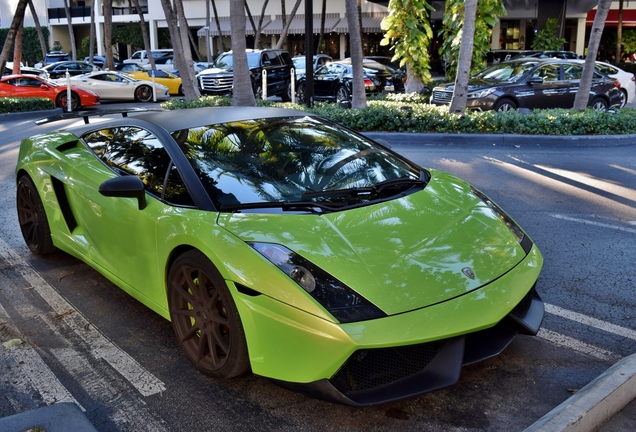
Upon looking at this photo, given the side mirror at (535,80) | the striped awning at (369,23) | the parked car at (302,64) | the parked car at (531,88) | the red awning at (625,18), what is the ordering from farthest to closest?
the striped awning at (369,23) → the red awning at (625,18) → the parked car at (302,64) → the side mirror at (535,80) → the parked car at (531,88)

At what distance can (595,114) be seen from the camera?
12.1m

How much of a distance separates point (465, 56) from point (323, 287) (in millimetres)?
10230

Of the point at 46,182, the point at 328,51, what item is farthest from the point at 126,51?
the point at 46,182

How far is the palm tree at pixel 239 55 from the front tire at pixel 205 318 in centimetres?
1126

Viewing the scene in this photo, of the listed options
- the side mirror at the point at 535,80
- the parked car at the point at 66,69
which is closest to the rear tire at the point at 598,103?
the side mirror at the point at 535,80

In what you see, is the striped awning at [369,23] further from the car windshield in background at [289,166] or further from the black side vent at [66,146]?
the car windshield in background at [289,166]

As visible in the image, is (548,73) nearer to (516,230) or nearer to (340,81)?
(340,81)

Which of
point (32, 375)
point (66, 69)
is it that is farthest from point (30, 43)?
point (32, 375)

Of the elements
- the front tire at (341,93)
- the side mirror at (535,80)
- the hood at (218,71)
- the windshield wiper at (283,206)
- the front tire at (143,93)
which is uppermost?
the windshield wiper at (283,206)

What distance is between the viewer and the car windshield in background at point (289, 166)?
12.9 feet

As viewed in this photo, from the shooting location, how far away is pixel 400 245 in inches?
139

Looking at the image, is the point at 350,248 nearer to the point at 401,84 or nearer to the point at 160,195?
the point at 160,195

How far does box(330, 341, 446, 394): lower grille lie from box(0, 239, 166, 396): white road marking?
1.13 meters

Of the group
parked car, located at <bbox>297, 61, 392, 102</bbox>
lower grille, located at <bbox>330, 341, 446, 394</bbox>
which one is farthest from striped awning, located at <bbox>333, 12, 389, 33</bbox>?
lower grille, located at <bbox>330, 341, 446, 394</bbox>
